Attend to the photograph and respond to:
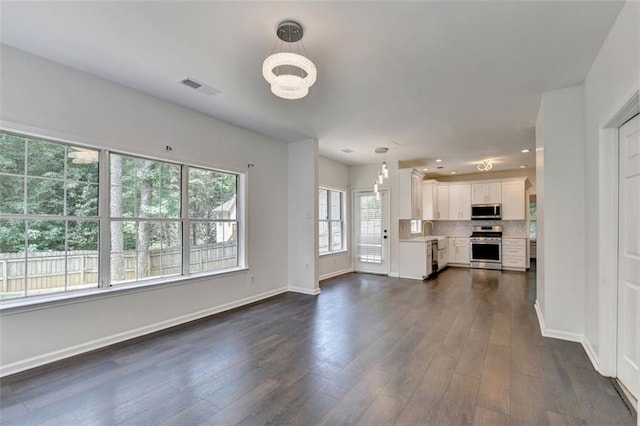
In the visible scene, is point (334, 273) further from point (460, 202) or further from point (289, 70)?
point (289, 70)

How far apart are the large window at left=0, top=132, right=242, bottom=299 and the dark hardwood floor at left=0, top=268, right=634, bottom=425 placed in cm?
83

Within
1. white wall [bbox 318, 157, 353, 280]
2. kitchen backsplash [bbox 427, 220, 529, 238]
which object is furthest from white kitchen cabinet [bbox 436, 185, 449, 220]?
white wall [bbox 318, 157, 353, 280]

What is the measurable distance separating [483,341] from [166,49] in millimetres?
4343

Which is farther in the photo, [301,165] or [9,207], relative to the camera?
[301,165]

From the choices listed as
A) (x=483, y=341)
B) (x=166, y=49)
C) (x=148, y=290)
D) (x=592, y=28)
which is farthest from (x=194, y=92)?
(x=483, y=341)

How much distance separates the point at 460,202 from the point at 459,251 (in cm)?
145

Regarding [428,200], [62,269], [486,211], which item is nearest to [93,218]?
[62,269]

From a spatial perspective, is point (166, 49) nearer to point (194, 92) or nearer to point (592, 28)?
point (194, 92)

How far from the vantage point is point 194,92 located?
351 cm

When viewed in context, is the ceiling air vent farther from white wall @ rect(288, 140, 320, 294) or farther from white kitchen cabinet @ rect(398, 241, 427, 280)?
white kitchen cabinet @ rect(398, 241, 427, 280)

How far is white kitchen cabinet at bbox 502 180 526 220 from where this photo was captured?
7871 millimetres

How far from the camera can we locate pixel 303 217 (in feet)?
18.3

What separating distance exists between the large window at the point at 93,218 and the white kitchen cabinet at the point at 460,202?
711cm

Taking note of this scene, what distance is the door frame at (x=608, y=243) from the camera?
2441mm
